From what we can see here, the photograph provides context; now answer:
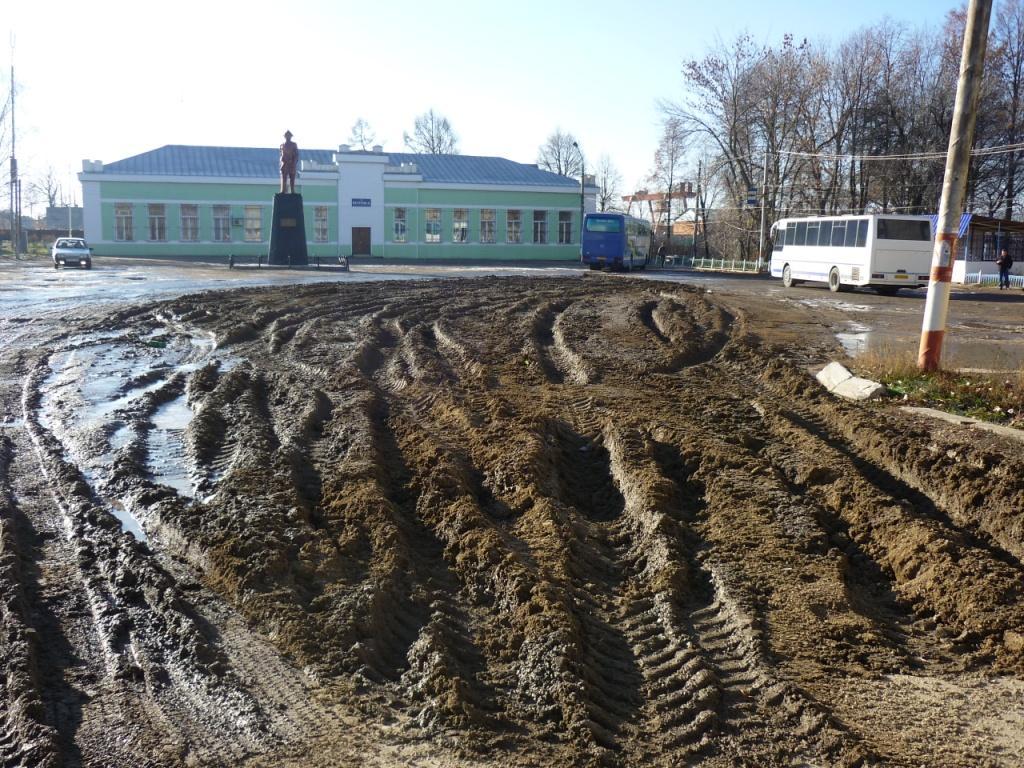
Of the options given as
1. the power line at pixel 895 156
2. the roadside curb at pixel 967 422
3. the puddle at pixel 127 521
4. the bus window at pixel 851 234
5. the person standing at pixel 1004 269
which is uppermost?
the power line at pixel 895 156

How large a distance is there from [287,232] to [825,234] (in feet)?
80.5

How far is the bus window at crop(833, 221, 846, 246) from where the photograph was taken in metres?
31.6

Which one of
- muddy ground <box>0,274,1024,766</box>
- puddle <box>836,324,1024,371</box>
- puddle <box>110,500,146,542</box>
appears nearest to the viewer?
muddy ground <box>0,274,1024,766</box>

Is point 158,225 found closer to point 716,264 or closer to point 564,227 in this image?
point 564,227

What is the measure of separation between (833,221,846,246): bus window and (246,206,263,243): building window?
42.2 metres

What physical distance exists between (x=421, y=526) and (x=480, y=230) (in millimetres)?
62390

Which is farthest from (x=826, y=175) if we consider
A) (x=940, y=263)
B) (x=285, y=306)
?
(x=940, y=263)

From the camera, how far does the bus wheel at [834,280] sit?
3196 centimetres

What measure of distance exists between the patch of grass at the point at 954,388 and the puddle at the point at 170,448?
283 inches

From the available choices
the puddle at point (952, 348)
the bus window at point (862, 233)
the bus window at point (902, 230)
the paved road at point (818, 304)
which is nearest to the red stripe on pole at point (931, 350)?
the puddle at point (952, 348)

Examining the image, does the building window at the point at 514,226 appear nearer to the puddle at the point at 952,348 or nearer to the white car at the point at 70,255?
the white car at the point at 70,255

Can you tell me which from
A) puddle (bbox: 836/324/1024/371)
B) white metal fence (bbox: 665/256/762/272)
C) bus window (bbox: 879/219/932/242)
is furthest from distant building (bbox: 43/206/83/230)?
puddle (bbox: 836/324/1024/371)

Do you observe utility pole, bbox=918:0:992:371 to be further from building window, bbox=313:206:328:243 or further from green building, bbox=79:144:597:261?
building window, bbox=313:206:328:243

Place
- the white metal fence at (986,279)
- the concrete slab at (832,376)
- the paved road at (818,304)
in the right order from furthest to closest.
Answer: the white metal fence at (986,279) < the paved road at (818,304) < the concrete slab at (832,376)
